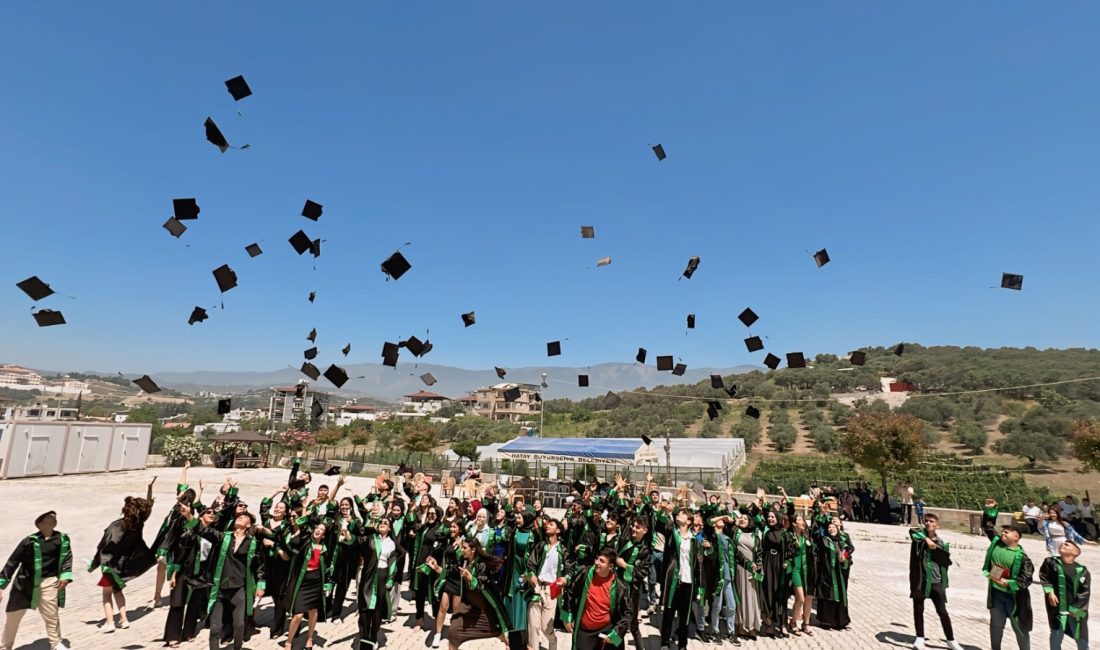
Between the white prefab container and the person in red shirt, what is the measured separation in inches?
1224

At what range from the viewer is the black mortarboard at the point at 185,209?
11766mm

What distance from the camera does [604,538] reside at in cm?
724

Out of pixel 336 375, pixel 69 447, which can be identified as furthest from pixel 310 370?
pixel 69 447

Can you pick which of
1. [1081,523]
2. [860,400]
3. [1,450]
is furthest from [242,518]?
[860,400]

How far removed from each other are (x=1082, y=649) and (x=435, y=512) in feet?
28.5

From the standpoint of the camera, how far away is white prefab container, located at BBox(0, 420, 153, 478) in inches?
977

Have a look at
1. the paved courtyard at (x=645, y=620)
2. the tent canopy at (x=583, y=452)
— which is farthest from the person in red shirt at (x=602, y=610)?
the tent canopy at (x=583, y=452)

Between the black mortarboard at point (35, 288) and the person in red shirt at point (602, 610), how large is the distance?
1105 cm

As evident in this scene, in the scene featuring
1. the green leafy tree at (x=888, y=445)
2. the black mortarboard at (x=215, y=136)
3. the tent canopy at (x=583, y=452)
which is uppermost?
the black mortarboard at (x=215, y=136)

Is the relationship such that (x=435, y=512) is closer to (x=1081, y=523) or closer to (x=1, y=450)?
(x=1081, y=523)

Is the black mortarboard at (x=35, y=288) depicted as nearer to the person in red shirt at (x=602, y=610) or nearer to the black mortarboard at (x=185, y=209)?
the black mortarboard at (x=185, y=209)

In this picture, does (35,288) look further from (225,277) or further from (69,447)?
(69,447)

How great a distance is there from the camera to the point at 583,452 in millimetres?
28172

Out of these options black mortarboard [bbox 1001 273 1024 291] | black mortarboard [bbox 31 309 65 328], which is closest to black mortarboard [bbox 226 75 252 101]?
black mortarboard [bbox 31 309 65 328]
